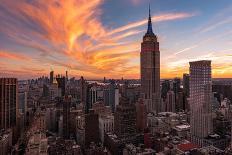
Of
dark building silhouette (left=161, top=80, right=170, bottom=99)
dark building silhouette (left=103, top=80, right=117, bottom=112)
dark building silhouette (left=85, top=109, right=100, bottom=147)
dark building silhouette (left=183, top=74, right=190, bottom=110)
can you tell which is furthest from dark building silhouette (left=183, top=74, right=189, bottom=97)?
dark building silhouette (left=85, top=109, right=100, bottom=147)

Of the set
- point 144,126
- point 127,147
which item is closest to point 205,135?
point 144,126

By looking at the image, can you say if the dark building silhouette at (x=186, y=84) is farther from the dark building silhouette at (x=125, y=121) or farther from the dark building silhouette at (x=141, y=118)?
the dark building silhouette at (x=125, y=121)

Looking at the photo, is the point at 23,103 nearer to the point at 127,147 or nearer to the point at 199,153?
the point at 127,147

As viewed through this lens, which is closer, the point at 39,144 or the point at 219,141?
the point at 39,144

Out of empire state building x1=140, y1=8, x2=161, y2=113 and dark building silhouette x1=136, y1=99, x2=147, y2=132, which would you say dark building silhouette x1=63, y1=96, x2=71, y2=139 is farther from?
empire state building x1=140, y1=8, x2=161, y2=113

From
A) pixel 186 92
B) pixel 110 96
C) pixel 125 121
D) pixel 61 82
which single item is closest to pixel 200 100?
pixel 125 121

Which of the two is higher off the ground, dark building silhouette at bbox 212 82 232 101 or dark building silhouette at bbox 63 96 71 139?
dark building silhouette at bbox 212 82 232 101
